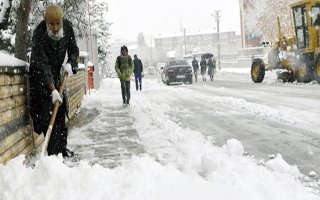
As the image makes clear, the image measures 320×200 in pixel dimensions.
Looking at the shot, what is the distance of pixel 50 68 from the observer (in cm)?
541

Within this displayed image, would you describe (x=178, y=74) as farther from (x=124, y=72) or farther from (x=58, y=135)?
(x=58, y=135)

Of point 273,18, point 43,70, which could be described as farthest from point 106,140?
point 273,18

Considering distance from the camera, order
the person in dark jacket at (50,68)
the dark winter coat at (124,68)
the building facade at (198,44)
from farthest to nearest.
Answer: the building facade at (198,44) < the dark winter coat at (124,68) < the person in dark jacket at (50,68)

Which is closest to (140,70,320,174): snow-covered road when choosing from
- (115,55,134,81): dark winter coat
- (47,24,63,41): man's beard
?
(115,55,134,81): dark winter coat

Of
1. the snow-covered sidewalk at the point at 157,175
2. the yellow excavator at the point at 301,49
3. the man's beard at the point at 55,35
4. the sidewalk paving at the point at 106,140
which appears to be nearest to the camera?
the snow-covered sidewalk at the point at 157,175

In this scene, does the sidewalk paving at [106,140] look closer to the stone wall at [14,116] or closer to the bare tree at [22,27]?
the stone wall at [14,116]

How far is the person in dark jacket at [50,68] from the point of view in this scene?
5191 millimetres

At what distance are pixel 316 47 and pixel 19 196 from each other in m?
17.3

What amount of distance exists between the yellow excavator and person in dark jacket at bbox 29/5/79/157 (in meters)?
14.3

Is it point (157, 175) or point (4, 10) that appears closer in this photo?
point (157, 175)

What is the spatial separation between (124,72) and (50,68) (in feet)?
24.8

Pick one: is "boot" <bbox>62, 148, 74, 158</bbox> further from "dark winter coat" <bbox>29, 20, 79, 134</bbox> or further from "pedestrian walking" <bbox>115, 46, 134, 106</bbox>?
"pedestrian walking" <bbox>115, 46, 134, 106</bbox>

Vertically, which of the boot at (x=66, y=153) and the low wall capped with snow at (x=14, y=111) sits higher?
the low wall capped with snow at (x=14, y=111)

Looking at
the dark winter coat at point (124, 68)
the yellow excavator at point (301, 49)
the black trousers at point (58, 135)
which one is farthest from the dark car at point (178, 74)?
the black trousers at point (58, 135)
